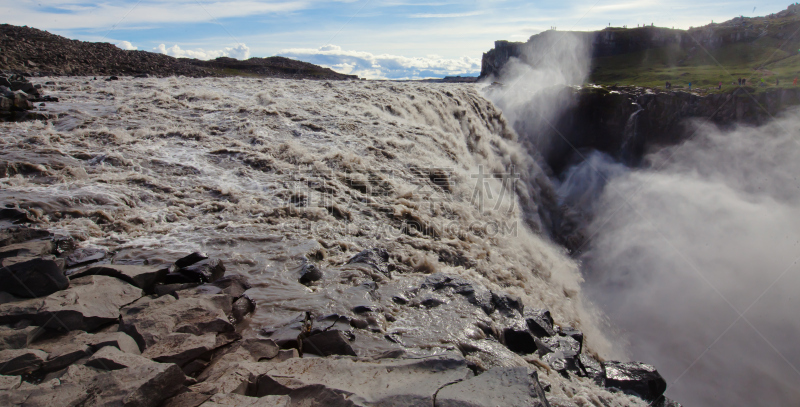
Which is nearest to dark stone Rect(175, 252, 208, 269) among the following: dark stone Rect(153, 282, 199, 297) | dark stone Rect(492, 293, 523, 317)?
dark stone Rect(153, 282, 199, 297)

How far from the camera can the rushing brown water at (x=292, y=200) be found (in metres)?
7.75

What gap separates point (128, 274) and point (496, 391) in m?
6.05

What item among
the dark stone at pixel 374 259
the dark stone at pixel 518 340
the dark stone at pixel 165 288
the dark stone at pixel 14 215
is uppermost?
the dark stone at pixel 14 215

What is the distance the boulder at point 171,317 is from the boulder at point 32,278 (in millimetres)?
1191

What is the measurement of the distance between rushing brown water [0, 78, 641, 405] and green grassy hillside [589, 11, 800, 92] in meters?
47.8

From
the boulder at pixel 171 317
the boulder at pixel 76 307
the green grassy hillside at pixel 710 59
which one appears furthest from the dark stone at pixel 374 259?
the green grassy hillside at pixel 710 59

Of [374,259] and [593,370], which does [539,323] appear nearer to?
[593,370]

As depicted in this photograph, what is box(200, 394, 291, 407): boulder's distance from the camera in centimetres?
387

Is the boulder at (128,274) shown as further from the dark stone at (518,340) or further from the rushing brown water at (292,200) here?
the dark stone at (518,340)

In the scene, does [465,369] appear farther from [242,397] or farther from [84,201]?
[84,201]

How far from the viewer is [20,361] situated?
4254mm

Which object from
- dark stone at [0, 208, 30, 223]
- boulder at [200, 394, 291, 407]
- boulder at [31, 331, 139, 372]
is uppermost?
dark stone at [0, 208, 30, 223]

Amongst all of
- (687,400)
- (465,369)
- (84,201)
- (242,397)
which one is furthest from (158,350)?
(687,400)

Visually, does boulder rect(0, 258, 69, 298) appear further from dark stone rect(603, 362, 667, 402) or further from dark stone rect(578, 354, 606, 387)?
dark stone rect(603, 362, 667, 402)
